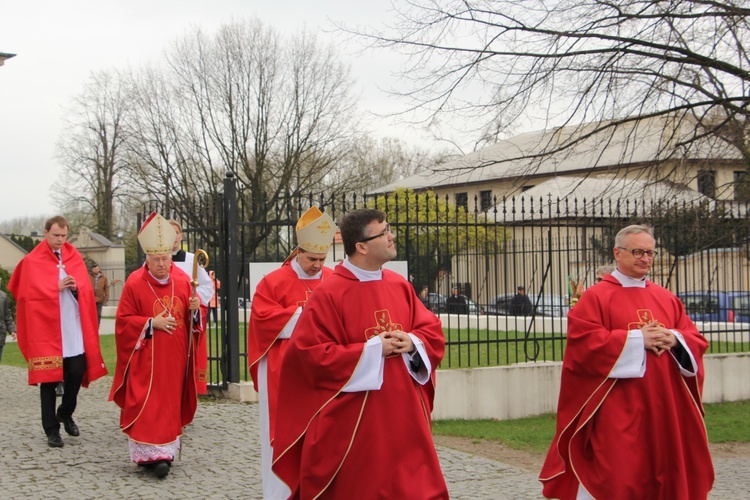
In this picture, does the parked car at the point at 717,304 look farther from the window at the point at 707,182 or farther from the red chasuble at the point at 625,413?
the red chasuble at the point at 625,413

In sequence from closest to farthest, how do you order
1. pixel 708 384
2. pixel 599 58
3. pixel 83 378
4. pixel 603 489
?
pixel 603 489 < pixel 83 378 < pixel 599 58 < pixel 708 384

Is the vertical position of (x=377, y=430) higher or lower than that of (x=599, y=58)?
lower

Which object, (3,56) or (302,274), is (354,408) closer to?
(302,274)

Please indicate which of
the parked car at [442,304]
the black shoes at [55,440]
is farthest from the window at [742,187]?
the black shoes at [55,440]

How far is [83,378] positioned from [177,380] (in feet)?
4.69

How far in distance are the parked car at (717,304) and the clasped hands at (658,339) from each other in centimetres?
882

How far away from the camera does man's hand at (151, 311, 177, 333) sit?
786cm

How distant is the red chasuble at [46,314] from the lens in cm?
869

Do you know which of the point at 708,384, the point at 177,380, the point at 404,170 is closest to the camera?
the point at 177,380

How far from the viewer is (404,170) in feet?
178

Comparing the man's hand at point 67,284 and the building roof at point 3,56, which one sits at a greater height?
the building roof at point 3,56

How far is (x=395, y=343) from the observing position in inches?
188

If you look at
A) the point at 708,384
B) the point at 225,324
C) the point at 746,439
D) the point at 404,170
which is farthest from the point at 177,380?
the point at 404,170

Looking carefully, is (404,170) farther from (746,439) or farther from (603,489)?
(603,489)
